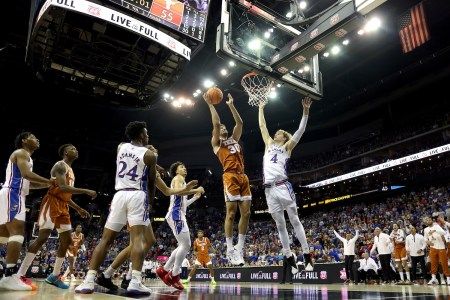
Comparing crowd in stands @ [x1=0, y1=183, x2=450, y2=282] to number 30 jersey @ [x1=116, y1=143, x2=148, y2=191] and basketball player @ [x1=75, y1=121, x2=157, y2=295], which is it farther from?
number 30 jersey @ [x1=116, y1=143, x2=148, y2=191]

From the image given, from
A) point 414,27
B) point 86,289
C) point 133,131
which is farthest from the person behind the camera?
point 414,27

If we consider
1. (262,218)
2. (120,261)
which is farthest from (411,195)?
(120,261)

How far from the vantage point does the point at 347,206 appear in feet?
84.6

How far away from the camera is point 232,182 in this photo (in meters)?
5.89

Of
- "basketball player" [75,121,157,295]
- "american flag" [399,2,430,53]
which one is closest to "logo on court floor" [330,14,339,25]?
"basketball player" [75,121,157,295]

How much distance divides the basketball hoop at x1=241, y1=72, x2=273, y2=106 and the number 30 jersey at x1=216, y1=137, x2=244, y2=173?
1720mm

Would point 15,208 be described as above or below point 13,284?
above

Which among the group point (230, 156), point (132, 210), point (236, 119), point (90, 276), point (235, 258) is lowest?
point (90, 276)

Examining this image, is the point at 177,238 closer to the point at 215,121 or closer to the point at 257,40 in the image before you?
the point at 215,121

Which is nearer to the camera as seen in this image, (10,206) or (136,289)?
(136,289)

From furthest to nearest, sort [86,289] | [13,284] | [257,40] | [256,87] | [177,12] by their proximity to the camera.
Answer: [177,12], [256,87], [257,40], [13,284], [86,289]

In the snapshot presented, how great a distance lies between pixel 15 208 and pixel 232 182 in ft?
10.7

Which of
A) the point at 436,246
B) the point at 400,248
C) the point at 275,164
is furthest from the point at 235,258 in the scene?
the point at 400,248

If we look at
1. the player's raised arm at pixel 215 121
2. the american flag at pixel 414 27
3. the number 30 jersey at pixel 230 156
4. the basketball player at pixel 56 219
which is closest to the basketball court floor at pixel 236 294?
the basketball player at pixel 56 219
